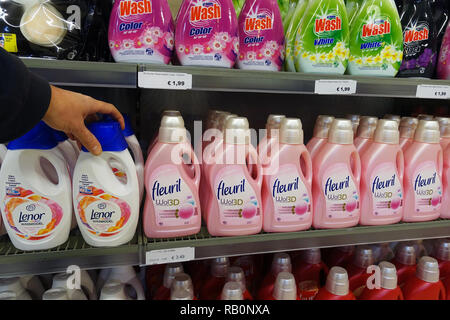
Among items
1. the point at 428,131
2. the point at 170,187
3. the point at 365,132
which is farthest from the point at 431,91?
the point at 170,187

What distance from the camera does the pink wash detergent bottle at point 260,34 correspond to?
110 centimetres

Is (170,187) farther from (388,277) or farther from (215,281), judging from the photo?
(388,277)

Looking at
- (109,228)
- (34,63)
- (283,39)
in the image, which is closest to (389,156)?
(283,39)

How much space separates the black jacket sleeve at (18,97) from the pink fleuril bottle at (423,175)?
118cm

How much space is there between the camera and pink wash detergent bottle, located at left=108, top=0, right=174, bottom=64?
0.97 meters

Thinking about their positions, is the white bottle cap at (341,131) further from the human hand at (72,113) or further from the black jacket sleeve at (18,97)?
the black jacket sleeve at (18,97)

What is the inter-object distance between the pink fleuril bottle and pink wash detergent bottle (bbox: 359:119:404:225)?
0.16ft

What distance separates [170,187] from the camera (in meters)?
1.04

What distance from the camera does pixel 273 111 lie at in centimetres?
165

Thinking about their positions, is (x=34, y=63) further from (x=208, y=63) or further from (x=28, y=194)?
(x=208, y=63)

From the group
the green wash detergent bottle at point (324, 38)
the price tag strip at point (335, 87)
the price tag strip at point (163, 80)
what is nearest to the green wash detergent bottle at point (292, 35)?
the green wash detergent bottle at point (324, 38)

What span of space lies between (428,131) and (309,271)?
693 millimetres

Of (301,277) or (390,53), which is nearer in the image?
(390,53)
